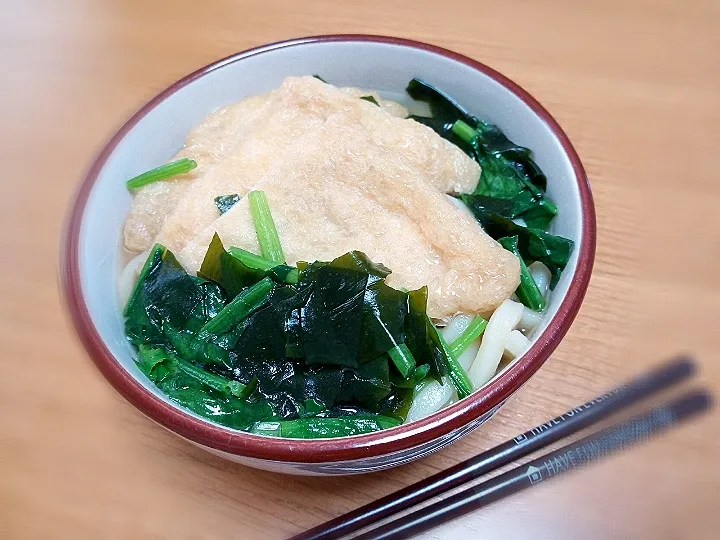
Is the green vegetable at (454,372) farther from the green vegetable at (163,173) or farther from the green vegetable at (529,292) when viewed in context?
the green vegetable at (163,173)

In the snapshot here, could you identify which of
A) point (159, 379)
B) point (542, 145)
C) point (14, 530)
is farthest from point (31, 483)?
point (542, 145)

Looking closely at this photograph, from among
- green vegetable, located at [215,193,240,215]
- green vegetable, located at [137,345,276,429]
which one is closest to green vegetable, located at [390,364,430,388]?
green vegetable, located at [137,345,276,429]

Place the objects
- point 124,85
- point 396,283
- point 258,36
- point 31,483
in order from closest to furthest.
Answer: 1. point 396,283
2. point 31,483
3. point 124,85
4. point 258,36

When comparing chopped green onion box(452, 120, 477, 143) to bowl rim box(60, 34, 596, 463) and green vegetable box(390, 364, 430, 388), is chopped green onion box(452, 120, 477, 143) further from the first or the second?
green vegetable box(390, 364, 430, 388)

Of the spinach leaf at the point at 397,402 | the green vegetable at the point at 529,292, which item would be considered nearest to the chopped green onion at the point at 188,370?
the spinach leaf at the point at 397,402

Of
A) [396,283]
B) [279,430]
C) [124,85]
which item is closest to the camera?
[279,430]

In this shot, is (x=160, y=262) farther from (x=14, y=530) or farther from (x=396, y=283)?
(x=14, y=530)
